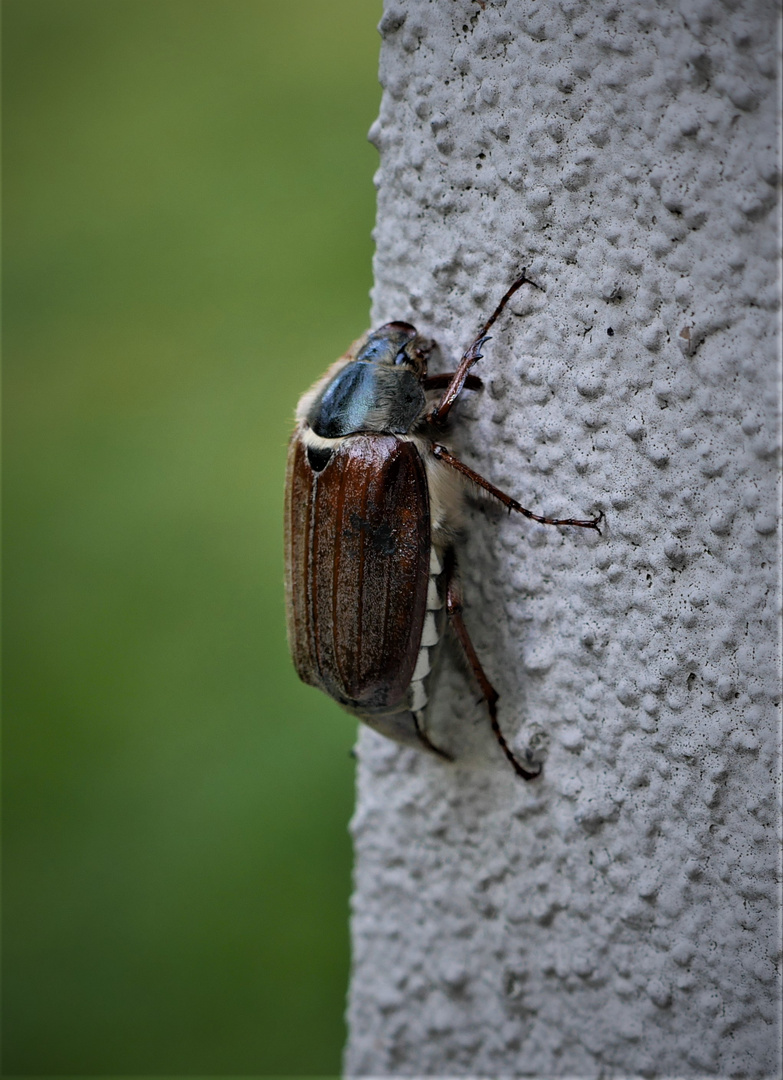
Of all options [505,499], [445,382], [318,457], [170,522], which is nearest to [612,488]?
[505,499]

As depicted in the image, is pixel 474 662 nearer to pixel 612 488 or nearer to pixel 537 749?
pixel 537 749

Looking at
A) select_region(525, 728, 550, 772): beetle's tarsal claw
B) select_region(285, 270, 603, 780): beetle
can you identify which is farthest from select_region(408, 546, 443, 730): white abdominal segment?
select_region(525, 728, 550, 772): beetle's tarsal claw

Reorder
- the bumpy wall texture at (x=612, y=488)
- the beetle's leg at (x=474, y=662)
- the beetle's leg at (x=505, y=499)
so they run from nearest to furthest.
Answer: the bumpy wall texture at (x=612, y=488) < the beetle's leg at (x=505, y=499) < the beetle's leg at (x=474, y=662)

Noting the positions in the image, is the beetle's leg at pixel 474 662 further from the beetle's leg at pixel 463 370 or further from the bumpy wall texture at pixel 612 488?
the beetle's leg at pixel 463 370

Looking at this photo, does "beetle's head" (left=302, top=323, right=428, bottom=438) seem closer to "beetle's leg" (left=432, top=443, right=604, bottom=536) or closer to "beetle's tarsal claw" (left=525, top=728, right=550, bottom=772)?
"beetle's leg" (left=432, top=443, right=604, bottom=536)

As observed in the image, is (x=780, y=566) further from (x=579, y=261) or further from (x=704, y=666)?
(x=579, y=261)

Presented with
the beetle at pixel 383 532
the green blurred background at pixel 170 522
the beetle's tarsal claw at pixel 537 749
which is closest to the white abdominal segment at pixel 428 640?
the beetle at pixel 383 532
